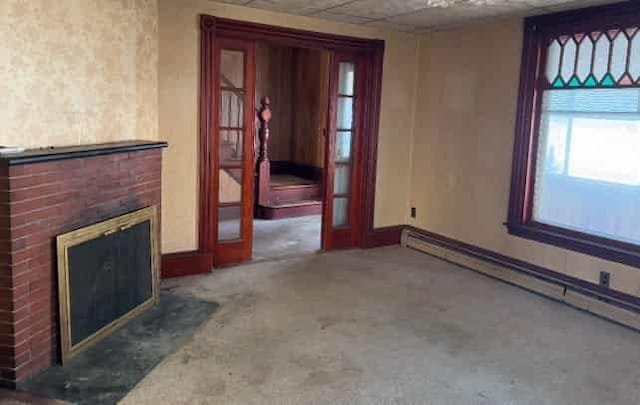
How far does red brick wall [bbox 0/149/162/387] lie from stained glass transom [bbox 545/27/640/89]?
11.7 ft

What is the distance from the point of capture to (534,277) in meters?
4.66

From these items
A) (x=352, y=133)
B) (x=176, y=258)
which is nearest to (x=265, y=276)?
(x=176, y=258)

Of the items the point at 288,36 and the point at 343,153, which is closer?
the point at 288,36

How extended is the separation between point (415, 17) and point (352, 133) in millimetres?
1357

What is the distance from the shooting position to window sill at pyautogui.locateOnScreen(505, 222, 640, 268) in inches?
159

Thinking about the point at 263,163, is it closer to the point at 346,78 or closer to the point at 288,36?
the point at 346,78

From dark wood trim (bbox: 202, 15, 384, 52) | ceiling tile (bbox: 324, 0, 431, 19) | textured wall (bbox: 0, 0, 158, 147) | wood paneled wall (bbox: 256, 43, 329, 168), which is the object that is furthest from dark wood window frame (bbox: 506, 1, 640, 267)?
wood paneled wall (bbox: 256, 43, 329, 168)

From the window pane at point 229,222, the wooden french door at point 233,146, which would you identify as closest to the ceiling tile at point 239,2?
the wooden french door at point 233,146

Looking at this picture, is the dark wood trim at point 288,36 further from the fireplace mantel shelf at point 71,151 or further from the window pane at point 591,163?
the window pane at point 591,163

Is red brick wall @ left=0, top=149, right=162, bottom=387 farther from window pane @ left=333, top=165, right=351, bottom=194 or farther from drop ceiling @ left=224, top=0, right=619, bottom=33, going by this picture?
window pane @ left=333, top=165, right=351, bottom=194

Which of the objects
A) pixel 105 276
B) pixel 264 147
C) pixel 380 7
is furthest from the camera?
pixel 264 147

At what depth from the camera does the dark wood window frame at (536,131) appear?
13.3 feet

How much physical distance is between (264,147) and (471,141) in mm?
3343

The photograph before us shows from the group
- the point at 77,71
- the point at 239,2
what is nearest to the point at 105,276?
the point at 77,71
